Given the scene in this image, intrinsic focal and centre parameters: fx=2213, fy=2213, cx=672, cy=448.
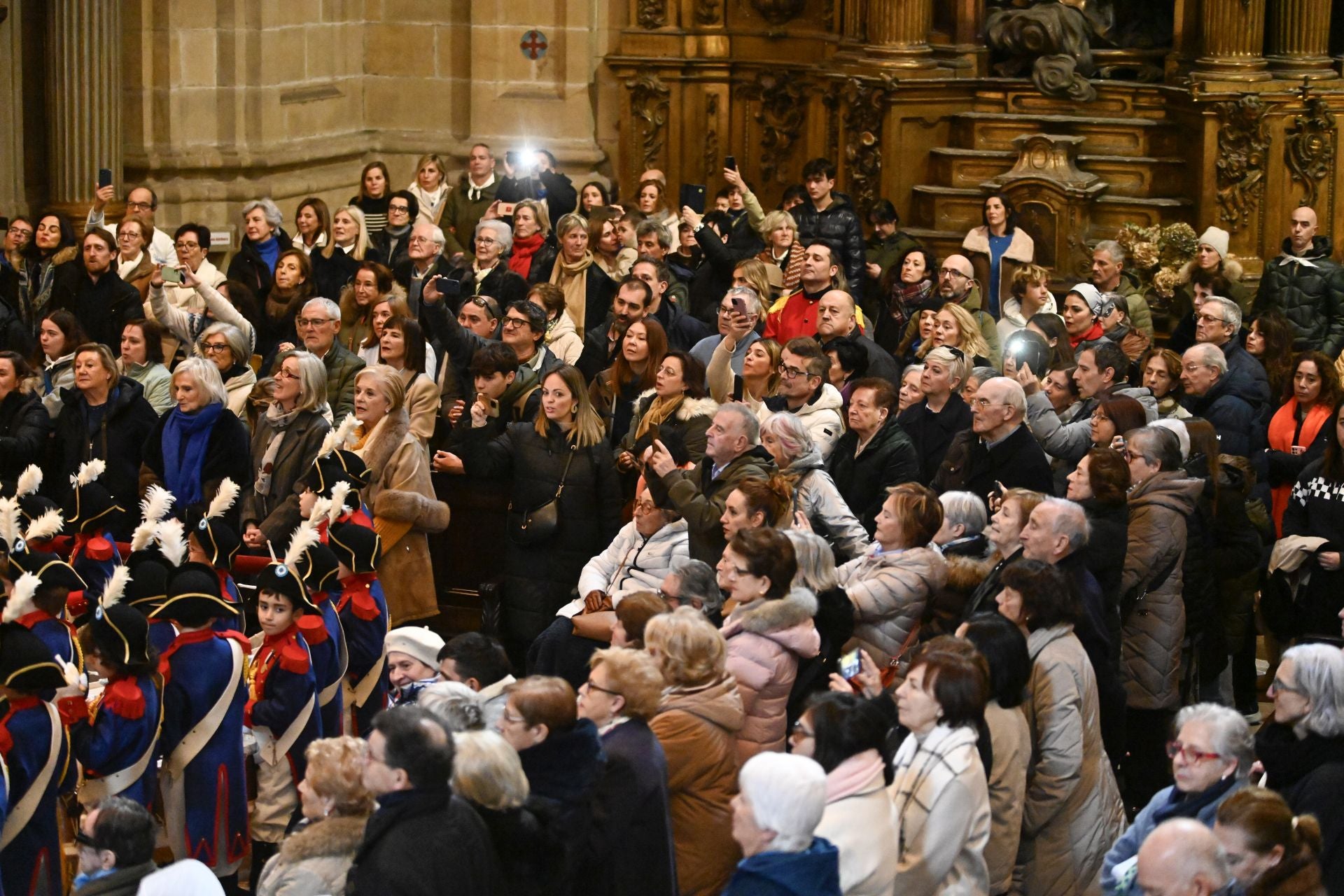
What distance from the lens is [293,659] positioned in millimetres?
7254

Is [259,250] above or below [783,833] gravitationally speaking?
above

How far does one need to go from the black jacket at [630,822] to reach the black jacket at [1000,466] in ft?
9.65

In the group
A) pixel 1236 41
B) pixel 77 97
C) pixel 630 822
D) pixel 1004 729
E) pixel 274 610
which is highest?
pixel 1236 41

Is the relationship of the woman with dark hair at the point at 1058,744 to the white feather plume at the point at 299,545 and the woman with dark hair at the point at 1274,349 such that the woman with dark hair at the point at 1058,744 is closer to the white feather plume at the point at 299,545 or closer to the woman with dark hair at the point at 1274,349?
the white feather plume at the point at 299,545

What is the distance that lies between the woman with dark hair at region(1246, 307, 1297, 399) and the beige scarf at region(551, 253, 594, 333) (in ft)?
11.9

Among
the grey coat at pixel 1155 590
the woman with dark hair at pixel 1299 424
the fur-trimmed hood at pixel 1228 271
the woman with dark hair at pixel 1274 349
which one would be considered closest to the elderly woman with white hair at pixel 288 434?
the grey coat at pixel 1155 590

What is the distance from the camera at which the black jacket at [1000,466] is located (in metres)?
8.62

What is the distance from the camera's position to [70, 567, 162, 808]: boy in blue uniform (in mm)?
6656

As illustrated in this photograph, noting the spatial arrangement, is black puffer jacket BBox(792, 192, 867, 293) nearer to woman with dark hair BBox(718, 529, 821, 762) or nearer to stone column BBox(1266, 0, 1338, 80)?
stone column BBox(1266, 0, 1338, 80)

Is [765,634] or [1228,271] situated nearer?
[765,634]

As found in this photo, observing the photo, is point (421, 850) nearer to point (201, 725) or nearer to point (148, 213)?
point (201, 725)

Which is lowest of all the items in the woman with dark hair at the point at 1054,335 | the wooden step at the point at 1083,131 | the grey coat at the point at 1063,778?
the grey coat at the point at 1063,778

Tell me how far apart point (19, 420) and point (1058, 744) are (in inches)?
213

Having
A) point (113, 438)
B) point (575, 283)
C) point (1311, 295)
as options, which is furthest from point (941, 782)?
point (1311, 295)
